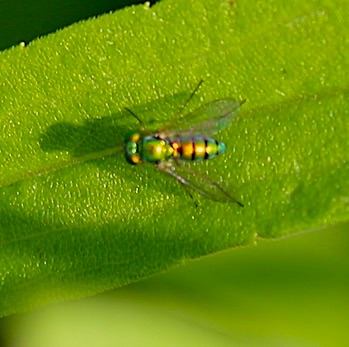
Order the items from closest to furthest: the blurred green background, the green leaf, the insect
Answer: the green leaf
the insect
the blurred green background

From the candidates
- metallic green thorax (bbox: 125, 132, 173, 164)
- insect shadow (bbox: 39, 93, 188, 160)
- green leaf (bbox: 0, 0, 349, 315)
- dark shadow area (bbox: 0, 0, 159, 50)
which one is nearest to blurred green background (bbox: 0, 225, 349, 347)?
green leaf (bbox: 0, 0, 349, 315)

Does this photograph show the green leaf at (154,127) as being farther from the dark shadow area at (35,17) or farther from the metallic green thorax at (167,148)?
the dark shadow area at (35,17)

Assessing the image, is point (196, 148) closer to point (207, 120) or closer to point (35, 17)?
point (207, 120)

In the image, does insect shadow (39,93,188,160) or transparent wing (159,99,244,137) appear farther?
insect shadow (39,93,188,160)

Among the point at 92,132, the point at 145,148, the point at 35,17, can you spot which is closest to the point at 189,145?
the point at 145,148

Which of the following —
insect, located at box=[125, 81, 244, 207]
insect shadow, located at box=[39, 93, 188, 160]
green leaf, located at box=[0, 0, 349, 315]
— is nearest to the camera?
green leaf, located at box=[0, 0, 349, 315]

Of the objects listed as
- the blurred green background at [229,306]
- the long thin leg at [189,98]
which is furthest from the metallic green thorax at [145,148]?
the blurred green background at [229,306]

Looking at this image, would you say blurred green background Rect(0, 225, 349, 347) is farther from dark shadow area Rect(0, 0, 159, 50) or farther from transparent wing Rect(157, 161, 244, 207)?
dark shadow area Rect(0, 0, 159, 50)

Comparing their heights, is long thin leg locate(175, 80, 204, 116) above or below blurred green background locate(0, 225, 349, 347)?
above

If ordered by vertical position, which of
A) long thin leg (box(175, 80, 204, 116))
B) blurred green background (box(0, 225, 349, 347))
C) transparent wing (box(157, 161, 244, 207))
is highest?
long thin leg (box(175, 80, 204, 116))
